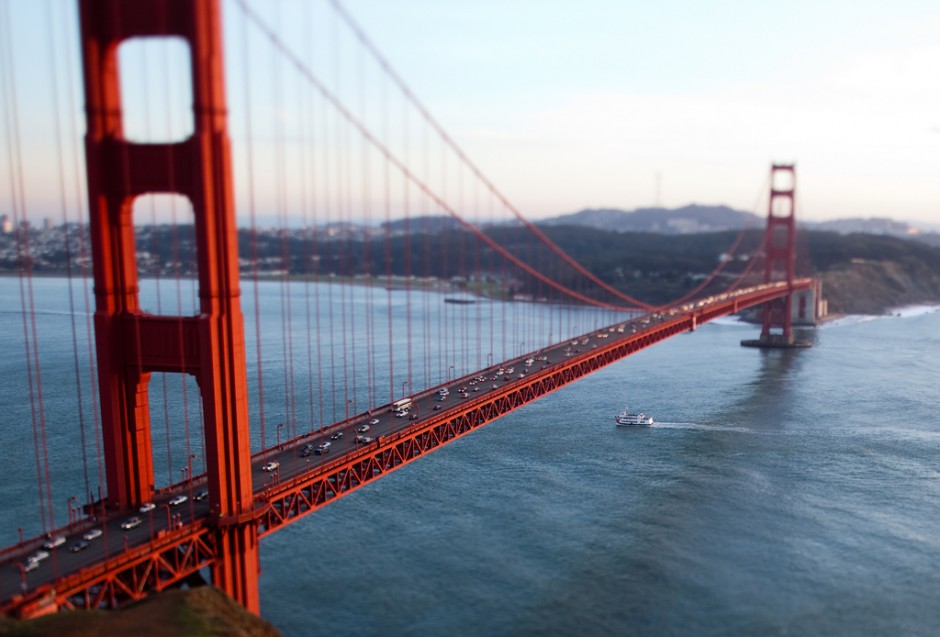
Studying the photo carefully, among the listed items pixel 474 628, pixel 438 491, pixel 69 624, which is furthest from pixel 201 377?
pixel 438 491

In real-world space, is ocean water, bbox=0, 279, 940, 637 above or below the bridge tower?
below

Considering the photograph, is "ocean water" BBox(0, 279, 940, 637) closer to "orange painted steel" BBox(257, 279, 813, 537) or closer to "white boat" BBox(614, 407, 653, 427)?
"white boat" BBox(614, 407, 653, 427)

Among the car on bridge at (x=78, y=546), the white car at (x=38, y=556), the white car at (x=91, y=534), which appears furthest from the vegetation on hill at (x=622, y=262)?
the white car at (x=38, y=556)

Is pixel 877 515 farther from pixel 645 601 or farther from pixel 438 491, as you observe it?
pixel 438 491

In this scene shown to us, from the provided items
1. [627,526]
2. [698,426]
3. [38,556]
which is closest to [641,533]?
[627,526]

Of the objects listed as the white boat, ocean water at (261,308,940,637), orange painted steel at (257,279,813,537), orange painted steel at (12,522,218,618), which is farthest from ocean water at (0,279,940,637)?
orange painted steel at (12,522,218,618)
